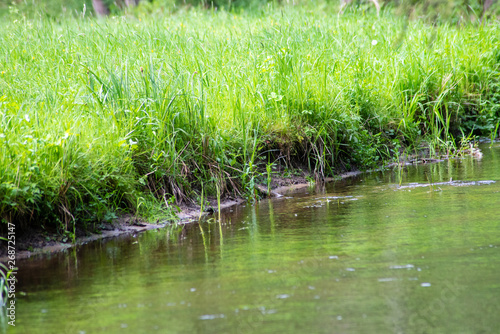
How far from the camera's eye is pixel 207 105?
5582mm

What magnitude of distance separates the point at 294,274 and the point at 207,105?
9.34 ft

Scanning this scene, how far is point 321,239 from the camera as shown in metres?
3.71

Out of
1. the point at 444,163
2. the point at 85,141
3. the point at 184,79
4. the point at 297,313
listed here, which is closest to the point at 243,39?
the point at 184,79

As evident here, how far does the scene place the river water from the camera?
2.47 meters

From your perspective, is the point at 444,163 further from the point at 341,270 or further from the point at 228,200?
the point at 341,270

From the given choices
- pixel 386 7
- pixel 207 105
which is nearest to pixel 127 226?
pixel 207 105

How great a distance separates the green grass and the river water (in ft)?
1.72

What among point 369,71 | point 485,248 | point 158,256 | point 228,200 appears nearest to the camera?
point 485,248

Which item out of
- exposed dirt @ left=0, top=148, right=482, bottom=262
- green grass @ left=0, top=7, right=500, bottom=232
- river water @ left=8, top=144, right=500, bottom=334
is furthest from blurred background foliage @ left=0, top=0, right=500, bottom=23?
exposed dirt @ left=0, top=148, right=482, bottom=262

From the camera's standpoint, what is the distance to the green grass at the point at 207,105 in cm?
426

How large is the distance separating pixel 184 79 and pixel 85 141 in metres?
1.74

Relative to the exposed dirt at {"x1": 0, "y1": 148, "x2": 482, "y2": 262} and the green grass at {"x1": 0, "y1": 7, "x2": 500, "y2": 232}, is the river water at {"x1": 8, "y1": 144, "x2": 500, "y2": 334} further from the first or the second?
the green grass at {"x1": 0, "y1": 7, "x2": 500, "y2": 232}

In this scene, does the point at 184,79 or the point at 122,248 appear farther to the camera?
the point at 184,79

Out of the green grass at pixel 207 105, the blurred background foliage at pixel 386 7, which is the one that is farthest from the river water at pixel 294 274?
the blurred background foliage at pixel 386 7
